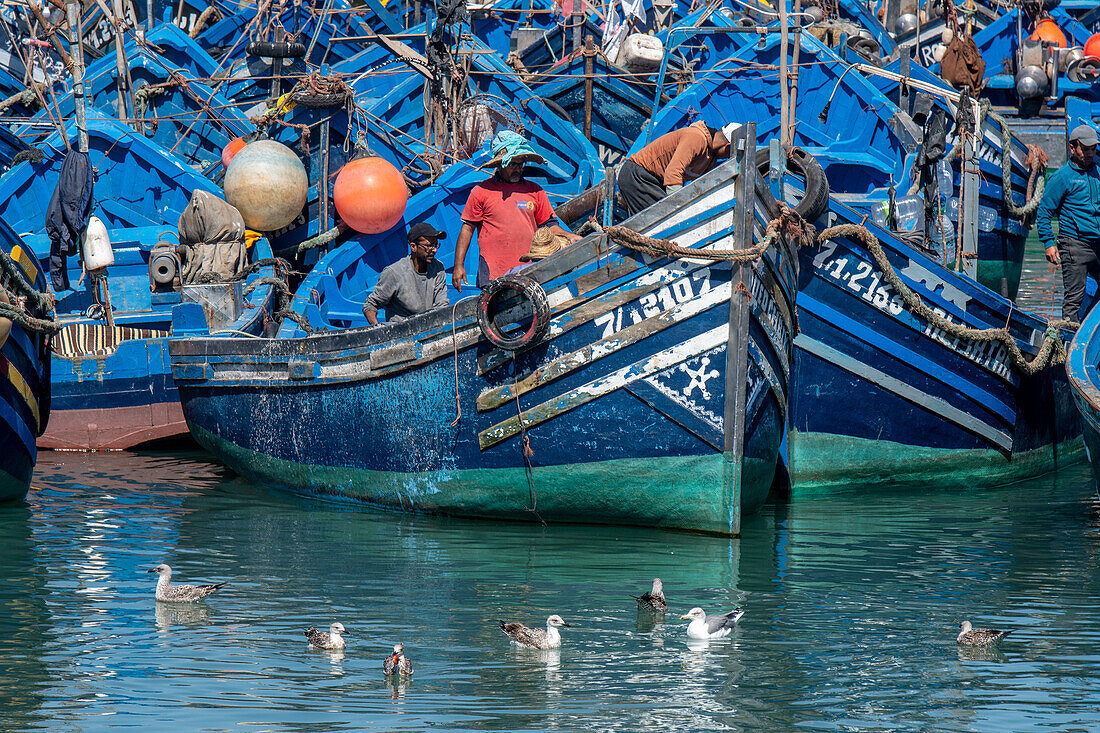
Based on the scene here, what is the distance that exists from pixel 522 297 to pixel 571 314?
1.07 feet

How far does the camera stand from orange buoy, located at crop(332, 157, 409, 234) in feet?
42.5

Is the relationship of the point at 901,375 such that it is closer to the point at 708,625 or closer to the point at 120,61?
the point at 708,625

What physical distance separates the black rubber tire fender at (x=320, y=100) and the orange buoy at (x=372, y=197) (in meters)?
1.50

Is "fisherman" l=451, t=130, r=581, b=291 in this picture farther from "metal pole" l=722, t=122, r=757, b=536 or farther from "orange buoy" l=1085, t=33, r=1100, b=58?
"orange buoy" l=1085, t=33, r=1100, b=58

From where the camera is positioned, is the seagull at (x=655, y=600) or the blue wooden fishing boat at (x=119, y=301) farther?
the blue wooden fishing boat at (x=119, y=301)

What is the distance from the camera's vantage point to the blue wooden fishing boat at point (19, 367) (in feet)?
32.0

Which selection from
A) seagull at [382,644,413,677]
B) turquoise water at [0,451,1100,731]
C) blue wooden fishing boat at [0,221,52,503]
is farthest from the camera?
blue wooden fishing boat at [0,221,52,503]

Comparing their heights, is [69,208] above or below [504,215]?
above

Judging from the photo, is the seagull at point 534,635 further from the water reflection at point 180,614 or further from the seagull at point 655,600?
the water reflection at point 180,614

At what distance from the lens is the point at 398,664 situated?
257 inches

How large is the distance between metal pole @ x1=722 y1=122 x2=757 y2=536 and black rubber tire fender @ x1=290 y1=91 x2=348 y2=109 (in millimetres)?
6485

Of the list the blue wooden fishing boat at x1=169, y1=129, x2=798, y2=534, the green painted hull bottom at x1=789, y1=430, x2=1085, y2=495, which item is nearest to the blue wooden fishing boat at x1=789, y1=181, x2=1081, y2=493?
the green painted hull bottom at x1=789, y1=430, x2=1085, y2=495

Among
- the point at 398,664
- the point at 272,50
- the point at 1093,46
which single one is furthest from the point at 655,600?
the point at 1093,46

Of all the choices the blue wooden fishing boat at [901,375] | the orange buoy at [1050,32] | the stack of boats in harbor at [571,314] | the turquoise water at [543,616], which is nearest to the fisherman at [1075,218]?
the stack of boats in harbor at [571,314]
